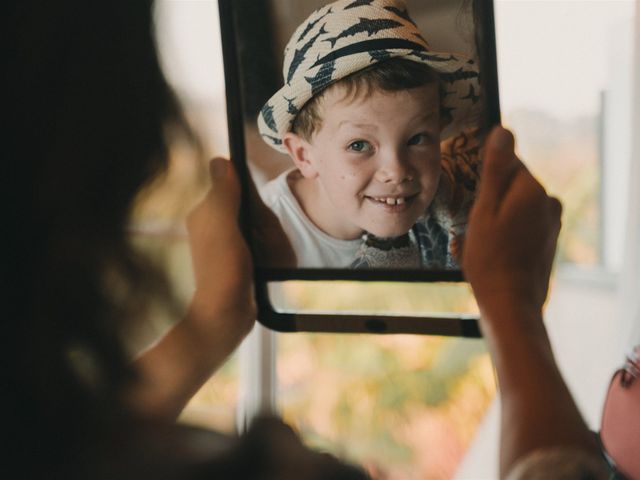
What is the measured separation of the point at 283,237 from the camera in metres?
0.61

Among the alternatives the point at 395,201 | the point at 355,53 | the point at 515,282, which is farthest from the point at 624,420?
the point at 355,53

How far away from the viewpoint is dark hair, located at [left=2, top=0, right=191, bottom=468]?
604 millimetres

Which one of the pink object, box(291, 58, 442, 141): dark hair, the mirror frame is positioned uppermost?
box(291, 58, 442, 141): dark hair

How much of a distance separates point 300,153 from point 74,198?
21cm

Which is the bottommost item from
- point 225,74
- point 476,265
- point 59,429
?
point 59,429

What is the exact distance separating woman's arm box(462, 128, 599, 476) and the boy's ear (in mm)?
→ 138

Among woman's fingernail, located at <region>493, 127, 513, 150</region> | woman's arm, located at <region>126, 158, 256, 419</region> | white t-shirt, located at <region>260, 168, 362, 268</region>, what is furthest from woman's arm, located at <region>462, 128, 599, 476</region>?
woman's arm, located at <region>126, 158, 256, 419</region>

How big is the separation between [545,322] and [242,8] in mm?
352

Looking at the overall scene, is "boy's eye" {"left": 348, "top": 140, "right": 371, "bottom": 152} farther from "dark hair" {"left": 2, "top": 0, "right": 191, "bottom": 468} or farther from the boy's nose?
"dark hair" {"left": 2, "top": 0, "right": 191, "bottom": 468}

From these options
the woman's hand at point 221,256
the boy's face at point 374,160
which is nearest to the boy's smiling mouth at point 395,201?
the boy's face at point 374,160

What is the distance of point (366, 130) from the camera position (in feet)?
1.78

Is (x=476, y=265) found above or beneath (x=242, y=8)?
beneath

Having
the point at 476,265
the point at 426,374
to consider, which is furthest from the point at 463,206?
the point at 426,374

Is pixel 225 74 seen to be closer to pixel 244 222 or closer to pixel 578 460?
pixel 244 222
